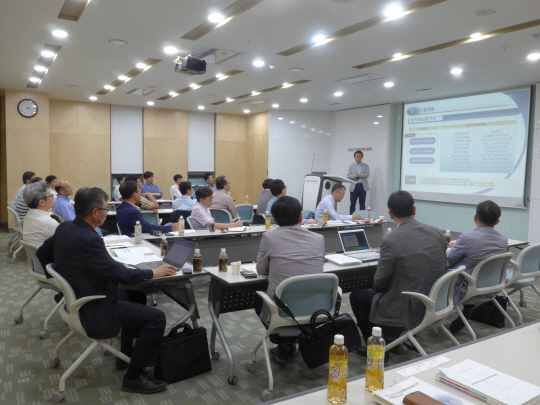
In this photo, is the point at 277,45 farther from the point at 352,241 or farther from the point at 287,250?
the point at 287,250

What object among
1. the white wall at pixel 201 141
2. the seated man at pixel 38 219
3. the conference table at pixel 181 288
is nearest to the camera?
the conference table at pixel 181 288

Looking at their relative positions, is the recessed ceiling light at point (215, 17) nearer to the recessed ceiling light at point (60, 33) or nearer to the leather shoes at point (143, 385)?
the recessed ceiling light at point (60, 33)

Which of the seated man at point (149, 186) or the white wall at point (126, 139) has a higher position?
the white wall at point (126, 139)

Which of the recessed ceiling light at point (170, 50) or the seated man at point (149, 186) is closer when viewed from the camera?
the recessed ceiling light at point (170, 50)

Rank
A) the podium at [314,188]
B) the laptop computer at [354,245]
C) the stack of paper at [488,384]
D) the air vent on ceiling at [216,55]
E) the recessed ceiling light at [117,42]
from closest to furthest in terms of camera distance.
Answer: the stack of paper at [488,384] → the laptop computer at [354,245] → the recessed ceiling light at [117,42] → the air vent on ceiling at [216,55] → the podium at [314,188]

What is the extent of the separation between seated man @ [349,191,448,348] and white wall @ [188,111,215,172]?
10393 millimetres

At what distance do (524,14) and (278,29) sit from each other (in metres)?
2.74

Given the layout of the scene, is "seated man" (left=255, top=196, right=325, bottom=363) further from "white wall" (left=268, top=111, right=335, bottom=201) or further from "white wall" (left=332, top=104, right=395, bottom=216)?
"white wall" (left=268, top=111, right=335, bottom=201)

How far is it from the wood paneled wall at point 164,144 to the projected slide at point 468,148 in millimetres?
6442

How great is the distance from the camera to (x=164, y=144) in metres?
12.3

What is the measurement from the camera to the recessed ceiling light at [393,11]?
4.39 m

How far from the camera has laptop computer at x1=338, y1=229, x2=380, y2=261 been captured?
12.5ft

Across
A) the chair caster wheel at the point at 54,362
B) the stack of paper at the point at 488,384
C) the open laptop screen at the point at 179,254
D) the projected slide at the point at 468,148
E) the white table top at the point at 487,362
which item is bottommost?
the chair caster wheel at the point at 54,362

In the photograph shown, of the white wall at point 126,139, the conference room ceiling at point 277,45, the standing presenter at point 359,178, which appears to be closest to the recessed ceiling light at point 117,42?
the conference room ceiling at point 277,45
